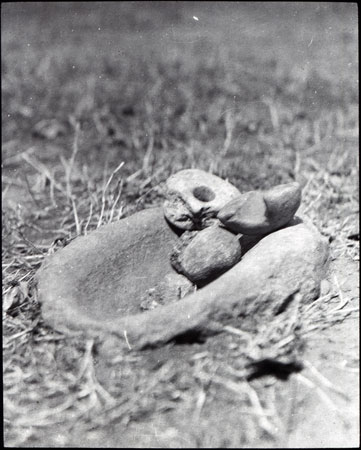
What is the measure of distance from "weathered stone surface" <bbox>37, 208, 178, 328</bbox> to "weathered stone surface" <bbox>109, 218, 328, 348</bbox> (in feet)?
0.69

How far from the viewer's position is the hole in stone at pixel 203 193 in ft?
8.65

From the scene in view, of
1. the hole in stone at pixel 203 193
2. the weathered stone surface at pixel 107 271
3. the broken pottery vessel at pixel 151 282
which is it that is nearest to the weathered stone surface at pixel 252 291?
the broken pottery vessel at pixel 151 282

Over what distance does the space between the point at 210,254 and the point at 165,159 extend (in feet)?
5.19

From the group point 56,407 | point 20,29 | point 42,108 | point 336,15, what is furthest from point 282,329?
point 20,29

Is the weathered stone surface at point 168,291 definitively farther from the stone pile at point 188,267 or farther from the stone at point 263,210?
the stone at point 263,210

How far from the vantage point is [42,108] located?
4785mm

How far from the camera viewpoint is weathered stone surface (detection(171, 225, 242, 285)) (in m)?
2.41

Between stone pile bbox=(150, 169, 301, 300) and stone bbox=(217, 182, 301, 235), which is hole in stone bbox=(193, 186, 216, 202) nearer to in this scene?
stone pile bbox=(150, 169, 301, 300)

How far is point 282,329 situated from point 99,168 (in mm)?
2236

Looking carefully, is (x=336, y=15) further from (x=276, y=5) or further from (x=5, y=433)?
(x=5, y=433)

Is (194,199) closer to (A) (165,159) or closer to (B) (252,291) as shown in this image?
(B) (252,291)

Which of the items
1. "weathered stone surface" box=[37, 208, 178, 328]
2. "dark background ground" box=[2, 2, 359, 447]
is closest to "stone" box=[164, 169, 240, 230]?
"weathered stone surface" box=[37, 208, 178, 328]

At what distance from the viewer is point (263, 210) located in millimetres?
2377

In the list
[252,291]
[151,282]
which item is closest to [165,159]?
[151,282]
